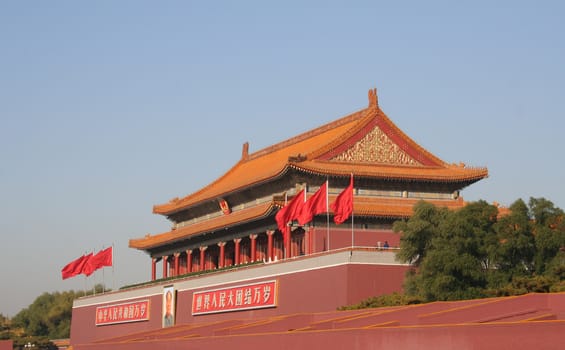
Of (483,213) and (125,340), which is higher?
(483,213)

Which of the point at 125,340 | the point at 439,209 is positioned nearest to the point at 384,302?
the point at 439,209

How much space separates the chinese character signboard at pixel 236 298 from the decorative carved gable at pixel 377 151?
8302 mm

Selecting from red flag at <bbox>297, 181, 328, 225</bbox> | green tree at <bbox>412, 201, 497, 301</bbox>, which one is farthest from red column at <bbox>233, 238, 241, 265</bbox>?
green tree at <bbox>412, 201, 497, 301</bbox>

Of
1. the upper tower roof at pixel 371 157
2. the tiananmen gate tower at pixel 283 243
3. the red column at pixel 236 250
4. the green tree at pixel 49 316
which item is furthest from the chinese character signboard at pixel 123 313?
the green tree at pixel 49 316

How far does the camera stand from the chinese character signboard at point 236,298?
139 ft

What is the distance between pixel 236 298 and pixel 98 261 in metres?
17.2

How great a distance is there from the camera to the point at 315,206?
41031 millimetres

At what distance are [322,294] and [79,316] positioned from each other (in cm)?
2929

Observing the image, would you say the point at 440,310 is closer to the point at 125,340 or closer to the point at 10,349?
the point at 125,340

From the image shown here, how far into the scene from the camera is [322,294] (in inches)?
1542

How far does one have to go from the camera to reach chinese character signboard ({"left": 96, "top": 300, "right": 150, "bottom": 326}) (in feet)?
179

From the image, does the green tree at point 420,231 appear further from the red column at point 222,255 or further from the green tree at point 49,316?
the green tree at point 49,316

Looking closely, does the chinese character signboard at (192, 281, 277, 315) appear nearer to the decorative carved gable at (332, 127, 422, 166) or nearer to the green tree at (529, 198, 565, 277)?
the decorative carved gable at (332, 127, 422, 166)

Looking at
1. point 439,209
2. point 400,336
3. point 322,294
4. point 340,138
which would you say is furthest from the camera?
point 340,138
